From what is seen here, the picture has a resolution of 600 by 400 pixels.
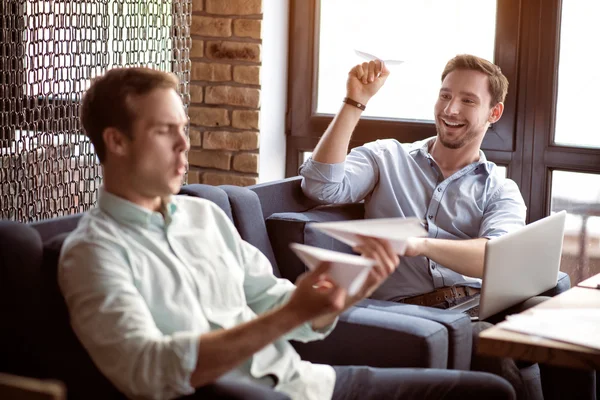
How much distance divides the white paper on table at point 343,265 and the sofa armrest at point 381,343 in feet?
2.60

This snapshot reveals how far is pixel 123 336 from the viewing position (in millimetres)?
1564

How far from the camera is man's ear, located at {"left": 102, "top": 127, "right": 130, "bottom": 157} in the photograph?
5.88 ft

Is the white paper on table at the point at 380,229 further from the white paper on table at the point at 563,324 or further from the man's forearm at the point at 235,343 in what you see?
the white paper on table at the point at 563,324

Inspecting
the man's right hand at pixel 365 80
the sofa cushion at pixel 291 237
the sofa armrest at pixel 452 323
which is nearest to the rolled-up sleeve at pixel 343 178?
the sofa cushion at pixel 291 237

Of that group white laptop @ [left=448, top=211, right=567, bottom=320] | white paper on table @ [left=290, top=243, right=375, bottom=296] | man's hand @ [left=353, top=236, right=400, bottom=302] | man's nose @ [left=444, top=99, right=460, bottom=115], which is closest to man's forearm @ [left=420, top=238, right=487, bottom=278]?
white laptop @ [left=448, top=211, right=567, bottom=320]

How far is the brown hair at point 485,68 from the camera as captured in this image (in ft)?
9.98

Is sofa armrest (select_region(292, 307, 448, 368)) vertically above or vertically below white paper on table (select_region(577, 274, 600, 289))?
below

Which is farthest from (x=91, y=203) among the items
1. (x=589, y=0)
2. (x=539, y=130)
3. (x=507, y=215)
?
(x=589, y=0)

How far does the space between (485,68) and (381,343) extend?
3.79 ft

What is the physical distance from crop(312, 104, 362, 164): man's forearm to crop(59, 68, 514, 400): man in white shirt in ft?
2.88

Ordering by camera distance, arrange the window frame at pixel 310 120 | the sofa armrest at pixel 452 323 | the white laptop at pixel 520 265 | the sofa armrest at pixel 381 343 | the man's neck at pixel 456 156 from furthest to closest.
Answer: the window frame at pixel 310 120
the man's neck at pixel 456 156
the sofa armrest at pixel 452 323
the sofa armrest at pixel 381 343
the white laptop at pixel 520 265

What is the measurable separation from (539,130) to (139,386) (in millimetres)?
2290

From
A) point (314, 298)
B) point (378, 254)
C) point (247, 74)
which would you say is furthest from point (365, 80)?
point (314, 298)

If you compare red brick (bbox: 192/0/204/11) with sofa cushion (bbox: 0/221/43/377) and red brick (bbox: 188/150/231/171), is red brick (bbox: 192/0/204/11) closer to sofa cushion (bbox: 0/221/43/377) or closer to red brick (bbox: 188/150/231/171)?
red brick (bbox: 188/150/231/171)
